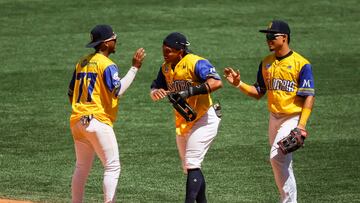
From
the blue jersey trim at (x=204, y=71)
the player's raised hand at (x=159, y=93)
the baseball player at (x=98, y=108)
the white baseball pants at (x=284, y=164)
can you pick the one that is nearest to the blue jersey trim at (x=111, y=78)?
the baseball player at (x=98, y=108)

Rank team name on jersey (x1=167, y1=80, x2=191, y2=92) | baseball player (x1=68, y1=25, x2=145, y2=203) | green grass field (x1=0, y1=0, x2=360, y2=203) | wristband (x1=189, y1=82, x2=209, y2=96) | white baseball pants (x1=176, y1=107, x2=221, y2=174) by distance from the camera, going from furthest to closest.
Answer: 1. green grass field (x1=0, y1=0, x2=360, y2=203)
2. team name on jersey (x1=167, y1=80, x2=191, y2=92)
3. white baseball pants (x1=176, y1=107, x2=221, y2=174)
4. wristband (x1=189, y1=82, x2=209, y2=96)
5. baseball player (x1=68, y1=25, x2=145, y2=203)

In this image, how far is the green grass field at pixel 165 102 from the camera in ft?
34.5

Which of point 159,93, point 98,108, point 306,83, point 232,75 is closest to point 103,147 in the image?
point 98,108

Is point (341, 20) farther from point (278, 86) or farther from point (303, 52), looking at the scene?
point (278, 86)

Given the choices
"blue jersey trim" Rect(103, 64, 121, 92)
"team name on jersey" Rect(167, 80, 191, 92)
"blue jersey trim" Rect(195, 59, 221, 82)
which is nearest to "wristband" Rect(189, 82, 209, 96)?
"blue jersey trim" Rect(195, 59, 221, 82)

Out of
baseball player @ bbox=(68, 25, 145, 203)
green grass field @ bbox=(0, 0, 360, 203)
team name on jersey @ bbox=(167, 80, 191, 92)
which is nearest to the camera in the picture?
baseball player @ bbox=(68, 25, 145, 203)

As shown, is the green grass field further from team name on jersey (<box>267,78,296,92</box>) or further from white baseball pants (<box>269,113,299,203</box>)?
team name on jersey (<box>267,78,296,92</box>)

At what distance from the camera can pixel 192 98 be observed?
8547mm

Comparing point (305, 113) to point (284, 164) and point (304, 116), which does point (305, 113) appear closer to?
point (304, 116)

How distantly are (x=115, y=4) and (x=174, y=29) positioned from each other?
7.07 feet

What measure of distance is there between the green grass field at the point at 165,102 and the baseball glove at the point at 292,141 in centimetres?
180

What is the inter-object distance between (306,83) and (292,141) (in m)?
0.57

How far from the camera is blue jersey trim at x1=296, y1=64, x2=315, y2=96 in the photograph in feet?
27.1

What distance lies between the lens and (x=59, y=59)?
16.1m
